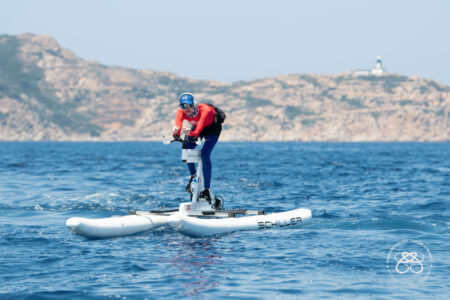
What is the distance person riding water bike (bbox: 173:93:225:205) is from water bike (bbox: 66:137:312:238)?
147mm

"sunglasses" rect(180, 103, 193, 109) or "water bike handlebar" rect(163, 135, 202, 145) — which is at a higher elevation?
"sunglasses" rect(180, 103, 193, 109)

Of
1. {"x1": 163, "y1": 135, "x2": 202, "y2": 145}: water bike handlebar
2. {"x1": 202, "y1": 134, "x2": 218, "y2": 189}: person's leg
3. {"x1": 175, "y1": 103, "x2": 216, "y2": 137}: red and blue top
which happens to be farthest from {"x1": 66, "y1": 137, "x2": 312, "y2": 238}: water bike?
{"x1": 175, "y1": 103, "x2": 216, "y2": 137}: red and blue top

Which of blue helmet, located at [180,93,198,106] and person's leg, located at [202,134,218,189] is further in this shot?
person's leg, located at [202,134,218,189]

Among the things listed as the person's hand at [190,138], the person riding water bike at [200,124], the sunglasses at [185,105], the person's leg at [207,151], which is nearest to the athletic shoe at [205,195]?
the person riding water bike at [200,124]

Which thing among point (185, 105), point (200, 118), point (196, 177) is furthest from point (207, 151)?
point (185, 105)

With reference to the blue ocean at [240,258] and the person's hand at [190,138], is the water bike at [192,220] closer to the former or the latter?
the person's hand at [190,138]

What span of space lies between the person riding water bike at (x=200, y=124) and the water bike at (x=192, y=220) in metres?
0.15

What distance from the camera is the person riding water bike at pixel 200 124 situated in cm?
1403

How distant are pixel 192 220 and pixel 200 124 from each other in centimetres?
237

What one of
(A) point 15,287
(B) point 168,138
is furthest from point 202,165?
(A) point 15,287

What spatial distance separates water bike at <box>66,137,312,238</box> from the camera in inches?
495

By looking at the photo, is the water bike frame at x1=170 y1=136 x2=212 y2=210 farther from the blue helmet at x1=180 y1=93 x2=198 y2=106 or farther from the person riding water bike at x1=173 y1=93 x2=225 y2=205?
the blue helmet at x1=180 y1=93 x2=198 y2=106

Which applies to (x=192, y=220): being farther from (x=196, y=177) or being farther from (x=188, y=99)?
(x=188, y=99)

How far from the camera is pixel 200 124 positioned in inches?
552
